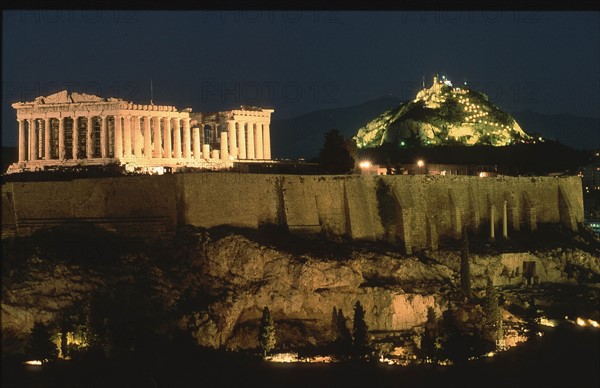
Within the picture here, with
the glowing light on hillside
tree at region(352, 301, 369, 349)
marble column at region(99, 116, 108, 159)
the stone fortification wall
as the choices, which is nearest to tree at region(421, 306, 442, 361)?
tree at region(352, 301, 369, 349)

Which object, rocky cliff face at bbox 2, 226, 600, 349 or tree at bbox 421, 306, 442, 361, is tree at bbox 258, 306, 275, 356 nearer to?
rocky cliff face at bbox 2, 226, 600, 349

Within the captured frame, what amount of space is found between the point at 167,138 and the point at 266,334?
24.3 meters

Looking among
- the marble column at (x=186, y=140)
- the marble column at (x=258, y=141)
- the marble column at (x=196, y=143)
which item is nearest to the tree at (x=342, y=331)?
the marble column at (x=186, y=140)

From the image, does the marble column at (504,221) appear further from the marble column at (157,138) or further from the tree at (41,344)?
the tree at (41,344)

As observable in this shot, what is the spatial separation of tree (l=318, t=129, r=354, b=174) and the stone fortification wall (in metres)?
4.17

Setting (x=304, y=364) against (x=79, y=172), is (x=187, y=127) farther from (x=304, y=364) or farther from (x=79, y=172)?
(x=304, y=364)

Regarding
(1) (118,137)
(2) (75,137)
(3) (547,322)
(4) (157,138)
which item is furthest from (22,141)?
(3) (547,322)

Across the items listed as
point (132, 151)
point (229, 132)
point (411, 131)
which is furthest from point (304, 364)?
point (411, 131)

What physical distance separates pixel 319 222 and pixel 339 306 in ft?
24.2

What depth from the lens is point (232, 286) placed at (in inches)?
1702

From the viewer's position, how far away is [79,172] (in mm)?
52156

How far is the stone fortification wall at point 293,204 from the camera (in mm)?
45969

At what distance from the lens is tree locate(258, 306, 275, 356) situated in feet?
133

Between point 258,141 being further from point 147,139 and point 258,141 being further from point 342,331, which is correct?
point 342,331
